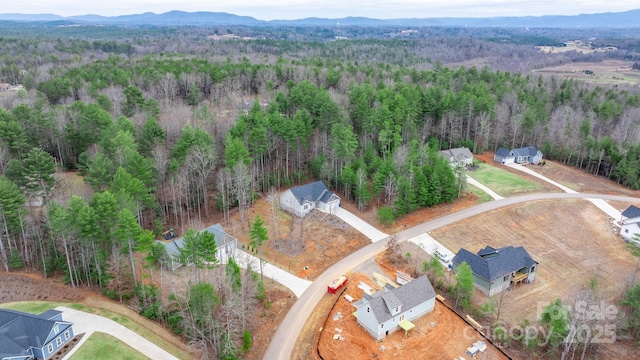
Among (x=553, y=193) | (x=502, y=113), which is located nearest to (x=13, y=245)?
(x=553, y=193)

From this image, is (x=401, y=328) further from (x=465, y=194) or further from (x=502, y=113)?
(x=502, y=113)

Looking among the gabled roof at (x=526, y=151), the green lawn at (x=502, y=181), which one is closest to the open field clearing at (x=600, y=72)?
the gabled roof at (x=526, y=151)

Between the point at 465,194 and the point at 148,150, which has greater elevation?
the point at 148,150

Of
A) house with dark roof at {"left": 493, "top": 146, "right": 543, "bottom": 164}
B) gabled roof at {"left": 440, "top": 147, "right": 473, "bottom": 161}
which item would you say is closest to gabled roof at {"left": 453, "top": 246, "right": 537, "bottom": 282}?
gabled roof at {"left": 440, "top": 147, "right": 473, "bottom": 161}

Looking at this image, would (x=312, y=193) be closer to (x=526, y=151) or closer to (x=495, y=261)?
(x=495, y=261)

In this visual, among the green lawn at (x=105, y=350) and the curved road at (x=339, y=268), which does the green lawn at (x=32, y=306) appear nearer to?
the green lawn at (x=105, y=350)

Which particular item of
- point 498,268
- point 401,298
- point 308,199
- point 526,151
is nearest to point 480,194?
point 498,268
